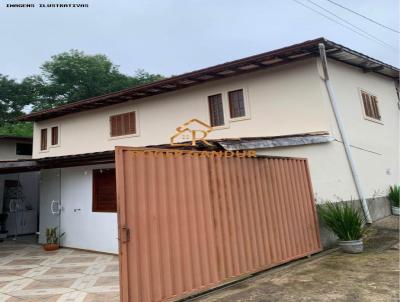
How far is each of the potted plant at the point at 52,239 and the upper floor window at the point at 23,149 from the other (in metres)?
9.00

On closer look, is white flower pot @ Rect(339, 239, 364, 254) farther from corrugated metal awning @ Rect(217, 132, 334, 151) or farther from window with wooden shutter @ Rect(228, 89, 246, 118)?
window with wooden shutter @ Rect(228, 89, 246, 118)

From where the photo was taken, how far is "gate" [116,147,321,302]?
13.6ft

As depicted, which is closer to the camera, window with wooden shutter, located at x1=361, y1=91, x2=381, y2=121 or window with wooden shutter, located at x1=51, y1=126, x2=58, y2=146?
window with wooden shutter, located at x1=361, y1=91, x2=381, y2=121

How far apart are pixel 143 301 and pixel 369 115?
402 inches

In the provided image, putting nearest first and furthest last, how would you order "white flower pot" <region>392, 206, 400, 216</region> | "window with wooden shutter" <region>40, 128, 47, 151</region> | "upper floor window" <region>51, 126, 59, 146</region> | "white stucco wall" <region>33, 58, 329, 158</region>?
"white stucco wall" <region>33, 58, 329, 158</region> → "white flower pot" <region>392, 206, 400, 216</region> → "upper floor window" <region>51, 126, 59, 146</region> → "window with wooden shutter" <region>40, 128, 47, 151</region>

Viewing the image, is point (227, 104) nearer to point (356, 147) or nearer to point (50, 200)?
point (356, 147)

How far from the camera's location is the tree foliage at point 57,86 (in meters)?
29.1

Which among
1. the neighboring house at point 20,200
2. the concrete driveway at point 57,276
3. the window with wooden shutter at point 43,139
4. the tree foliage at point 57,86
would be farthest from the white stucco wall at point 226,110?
the tree foliage at point 57,86

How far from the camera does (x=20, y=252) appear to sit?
31.7ft

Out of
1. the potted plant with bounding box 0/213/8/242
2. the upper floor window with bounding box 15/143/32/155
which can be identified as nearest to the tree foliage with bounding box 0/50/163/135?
the upper floor window with bounding box 15/143/32/155

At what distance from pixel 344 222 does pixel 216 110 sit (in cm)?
585

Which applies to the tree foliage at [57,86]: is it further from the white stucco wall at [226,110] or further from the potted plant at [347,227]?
the potted plant at [347,227]

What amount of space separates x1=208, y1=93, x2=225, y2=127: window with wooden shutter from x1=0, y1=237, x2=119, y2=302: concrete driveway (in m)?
5.60

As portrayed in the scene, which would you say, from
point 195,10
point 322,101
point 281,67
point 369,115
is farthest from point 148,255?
point 369,115
